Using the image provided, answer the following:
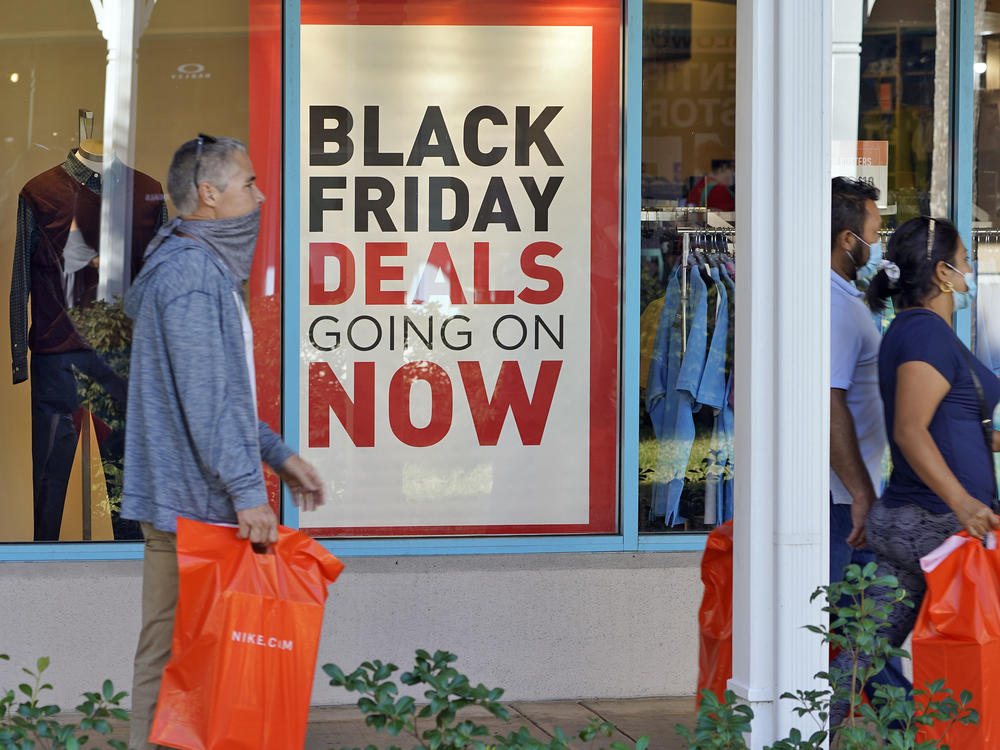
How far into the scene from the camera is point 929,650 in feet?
12.0

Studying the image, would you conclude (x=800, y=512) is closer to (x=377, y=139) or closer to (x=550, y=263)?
(x=550, y=263)

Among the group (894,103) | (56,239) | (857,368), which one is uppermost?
(894,103)

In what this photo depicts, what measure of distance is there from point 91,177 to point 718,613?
10.6 ft

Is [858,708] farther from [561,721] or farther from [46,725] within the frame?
[46,725]

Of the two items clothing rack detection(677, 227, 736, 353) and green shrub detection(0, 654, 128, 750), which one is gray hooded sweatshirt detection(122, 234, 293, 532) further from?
clothing rack detection(677, 227, 736, 353)

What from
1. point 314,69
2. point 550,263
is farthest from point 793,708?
Answer: point 314,69

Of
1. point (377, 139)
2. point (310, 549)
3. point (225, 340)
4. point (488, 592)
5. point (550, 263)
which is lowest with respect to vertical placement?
point (488, 592)

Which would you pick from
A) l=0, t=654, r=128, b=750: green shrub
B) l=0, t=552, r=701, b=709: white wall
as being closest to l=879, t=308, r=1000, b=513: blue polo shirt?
l=0, t=552, r=701, b=709: white wall

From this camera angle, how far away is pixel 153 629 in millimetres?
3488

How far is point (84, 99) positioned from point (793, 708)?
3.83 metres

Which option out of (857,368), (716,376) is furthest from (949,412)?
(716,376)

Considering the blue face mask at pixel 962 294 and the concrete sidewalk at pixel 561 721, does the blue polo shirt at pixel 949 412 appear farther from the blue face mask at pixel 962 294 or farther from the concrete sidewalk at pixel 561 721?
the concrete sidewalk at pixel 561 721

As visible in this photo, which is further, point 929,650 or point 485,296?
point 485,296

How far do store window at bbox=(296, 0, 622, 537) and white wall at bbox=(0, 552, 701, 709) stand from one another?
26 cm
